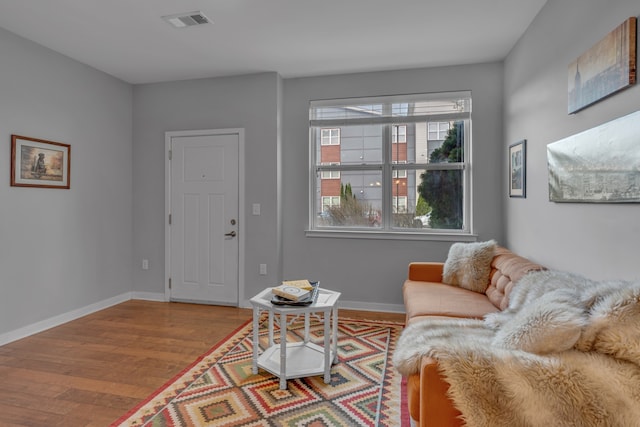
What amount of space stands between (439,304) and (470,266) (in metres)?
0.68

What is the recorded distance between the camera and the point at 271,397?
2.12m

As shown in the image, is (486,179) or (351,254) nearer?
(486,179)

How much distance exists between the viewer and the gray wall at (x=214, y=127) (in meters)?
3.86

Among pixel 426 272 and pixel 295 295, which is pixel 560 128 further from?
pixel 295 295

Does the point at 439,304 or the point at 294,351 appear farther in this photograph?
the point at 294,351

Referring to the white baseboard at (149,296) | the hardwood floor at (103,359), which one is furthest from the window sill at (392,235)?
the white baseboard at (149,296)

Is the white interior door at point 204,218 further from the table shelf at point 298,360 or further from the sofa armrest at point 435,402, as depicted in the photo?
the sofa armrest at point 435,402

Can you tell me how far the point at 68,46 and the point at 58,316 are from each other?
253cm

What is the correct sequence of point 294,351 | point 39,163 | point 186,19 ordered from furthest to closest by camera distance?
point 39,163, point 186,19, point 294,351

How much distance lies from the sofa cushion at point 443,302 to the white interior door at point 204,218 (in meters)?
2.07

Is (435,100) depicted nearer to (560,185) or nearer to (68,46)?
(560,185)

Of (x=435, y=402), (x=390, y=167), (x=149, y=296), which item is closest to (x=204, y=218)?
(x=149, y=296)

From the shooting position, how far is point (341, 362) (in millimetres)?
2562

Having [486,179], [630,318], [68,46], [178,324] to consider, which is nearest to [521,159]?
[486,179]
